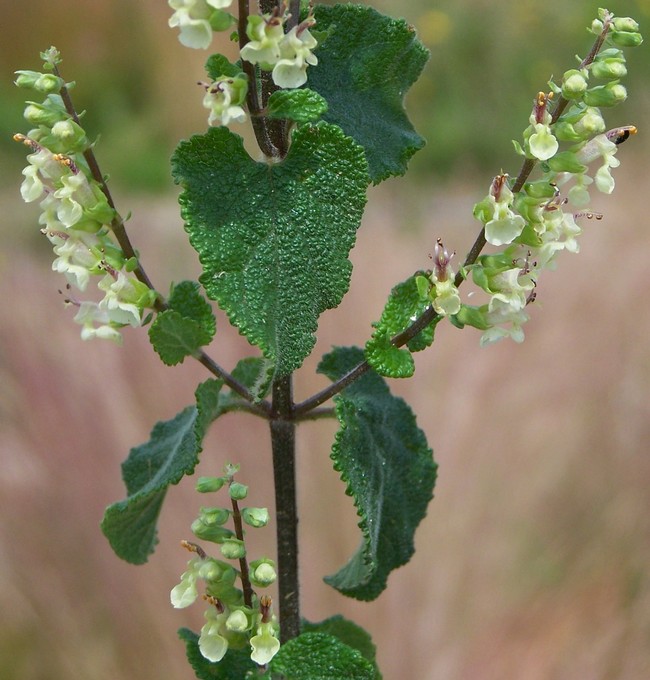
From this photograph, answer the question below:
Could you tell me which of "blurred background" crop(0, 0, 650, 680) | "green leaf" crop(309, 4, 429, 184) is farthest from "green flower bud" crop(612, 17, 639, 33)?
"blurred background" crop(0, 0, 650, 680)

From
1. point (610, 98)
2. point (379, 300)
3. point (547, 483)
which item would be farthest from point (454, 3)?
point (610, 98)

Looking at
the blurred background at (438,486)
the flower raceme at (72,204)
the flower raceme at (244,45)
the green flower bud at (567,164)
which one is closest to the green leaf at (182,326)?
the flower raceme at (72,204)

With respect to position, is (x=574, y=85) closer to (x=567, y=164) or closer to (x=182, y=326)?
(x=567, y=164)

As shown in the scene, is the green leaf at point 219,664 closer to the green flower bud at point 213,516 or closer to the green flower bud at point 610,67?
the green flower bud at point 213,516

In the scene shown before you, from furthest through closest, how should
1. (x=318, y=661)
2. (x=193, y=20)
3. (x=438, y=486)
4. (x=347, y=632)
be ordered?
(x=438, y=486) → (x=347, y=632) → (x=318, y=661) → (x=193, y=20)

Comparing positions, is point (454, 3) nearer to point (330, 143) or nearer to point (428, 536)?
point (428, 536)

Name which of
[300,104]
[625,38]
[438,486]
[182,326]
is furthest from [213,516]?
[438,486]

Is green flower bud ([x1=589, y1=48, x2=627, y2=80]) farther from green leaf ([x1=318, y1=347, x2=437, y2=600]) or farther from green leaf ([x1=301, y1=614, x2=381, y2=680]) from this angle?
green leaf ([x1=301, y1=614, x2=381, y2=680])
